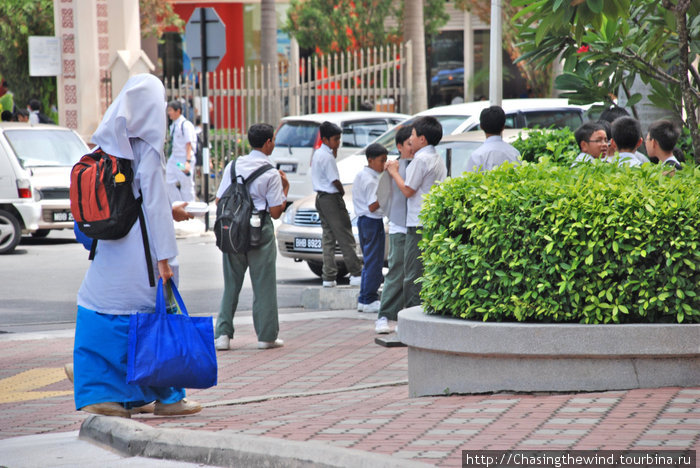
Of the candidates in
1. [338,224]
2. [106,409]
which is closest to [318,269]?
[338,224]

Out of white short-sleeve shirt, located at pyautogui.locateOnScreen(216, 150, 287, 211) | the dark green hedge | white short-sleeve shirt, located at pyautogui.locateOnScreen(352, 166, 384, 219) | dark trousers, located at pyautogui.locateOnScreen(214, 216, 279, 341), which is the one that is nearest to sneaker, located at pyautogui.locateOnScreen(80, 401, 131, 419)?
the dark green hedge

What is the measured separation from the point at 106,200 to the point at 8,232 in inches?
433

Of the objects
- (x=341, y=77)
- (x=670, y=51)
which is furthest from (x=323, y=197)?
(x=341, y=77)

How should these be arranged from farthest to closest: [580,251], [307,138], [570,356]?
[307,138]
[580,251]
[570,356]

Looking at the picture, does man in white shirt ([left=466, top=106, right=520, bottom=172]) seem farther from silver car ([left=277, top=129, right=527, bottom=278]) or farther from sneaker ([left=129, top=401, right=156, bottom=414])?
silver car ([left=277, top=129, right=527, bottom=278])

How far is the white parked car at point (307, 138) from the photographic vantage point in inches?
731

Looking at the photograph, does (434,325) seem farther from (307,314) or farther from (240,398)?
(307,314)

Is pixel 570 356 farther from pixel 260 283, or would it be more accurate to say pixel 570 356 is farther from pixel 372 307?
pixel 372 307

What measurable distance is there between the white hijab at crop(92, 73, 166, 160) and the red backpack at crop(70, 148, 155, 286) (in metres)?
0.07

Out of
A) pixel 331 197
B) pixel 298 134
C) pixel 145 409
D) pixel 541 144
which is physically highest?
pixel 541 144

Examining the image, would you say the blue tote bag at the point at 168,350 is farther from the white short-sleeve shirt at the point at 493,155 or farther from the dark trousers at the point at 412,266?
the white short-sleeve shirt at the point at 493,155

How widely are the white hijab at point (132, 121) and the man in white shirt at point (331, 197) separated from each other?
603 cm

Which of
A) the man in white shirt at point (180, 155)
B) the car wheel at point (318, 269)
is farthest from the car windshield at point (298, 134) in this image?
the car wheel at point (318, 269)

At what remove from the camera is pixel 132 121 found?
578 centimetres
